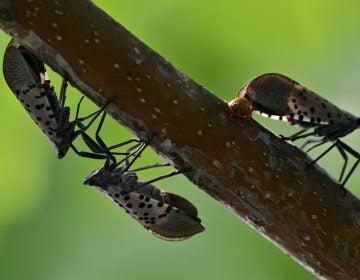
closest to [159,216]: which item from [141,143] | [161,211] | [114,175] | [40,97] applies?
[161,211]

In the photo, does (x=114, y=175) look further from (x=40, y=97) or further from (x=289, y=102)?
(x=289, y=102)

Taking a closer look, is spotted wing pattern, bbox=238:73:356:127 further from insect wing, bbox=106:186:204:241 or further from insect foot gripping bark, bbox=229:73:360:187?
insect wing, bbox=106:186:204:241

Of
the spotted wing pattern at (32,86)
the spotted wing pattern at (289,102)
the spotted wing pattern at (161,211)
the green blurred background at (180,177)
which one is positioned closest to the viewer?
the spotted wing pattern at (32,86)

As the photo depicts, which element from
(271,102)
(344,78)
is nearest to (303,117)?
(271,102)

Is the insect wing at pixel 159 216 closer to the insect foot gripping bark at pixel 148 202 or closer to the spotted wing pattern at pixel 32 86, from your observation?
the insect foot gripping bark at pixel 148 202

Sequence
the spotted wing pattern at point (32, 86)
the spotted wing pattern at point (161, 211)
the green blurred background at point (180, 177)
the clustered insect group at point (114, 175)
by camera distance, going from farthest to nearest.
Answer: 1. the green blurred background at point (180, 177)
2. the spotted wing pattern at point (161, 211)
3. the clustered insect group at point (114, 175)
4. the spotted wing pattern at point (32, 86)

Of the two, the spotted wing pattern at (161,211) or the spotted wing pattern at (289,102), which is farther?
the spotted wing pattern at (161,211)

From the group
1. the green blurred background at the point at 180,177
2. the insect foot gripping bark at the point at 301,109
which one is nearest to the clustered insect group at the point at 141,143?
the insect foot gripping bark at the point at 301,109

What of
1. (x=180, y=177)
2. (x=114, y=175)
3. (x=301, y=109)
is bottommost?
(x=114, y=175)

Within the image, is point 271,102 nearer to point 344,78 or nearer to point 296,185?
point 296,185
